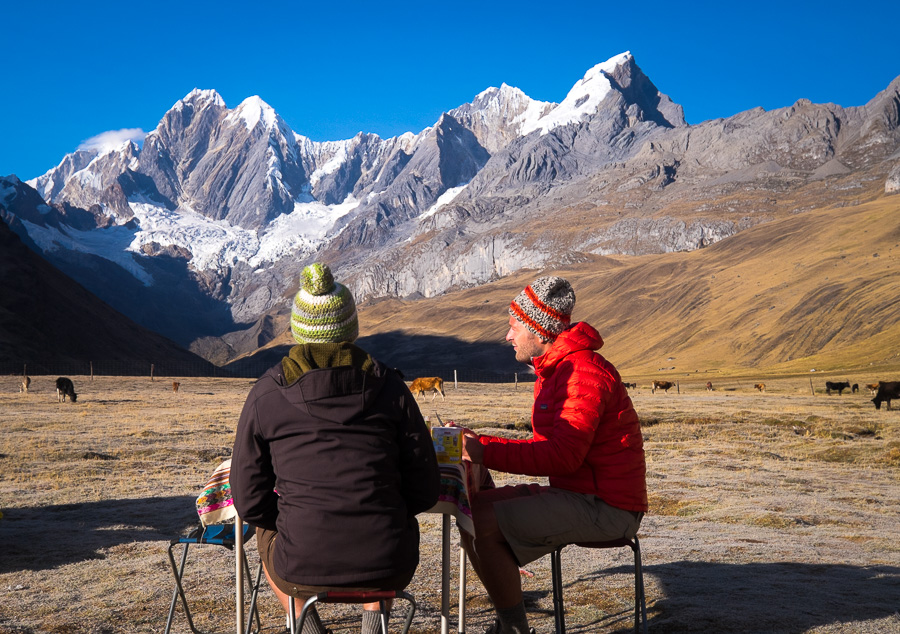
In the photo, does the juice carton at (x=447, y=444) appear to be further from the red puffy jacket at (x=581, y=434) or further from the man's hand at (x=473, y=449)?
the red puffy jacket at (x=581, y=434)

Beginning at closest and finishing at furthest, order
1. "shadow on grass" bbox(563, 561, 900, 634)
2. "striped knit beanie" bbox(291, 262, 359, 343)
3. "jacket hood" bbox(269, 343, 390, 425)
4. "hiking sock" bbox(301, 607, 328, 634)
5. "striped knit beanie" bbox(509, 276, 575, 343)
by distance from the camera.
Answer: "jacket hood" bbox(269, 343, 390, 425), "striped knit beanie" bbox(291, 262, 359, 343), "hiking sock" bbox(301, 607, 328, 634), "striped knit beanie" bbox(509, 276, 575, 343), "shadow on grass" bbox(563, 561, 900, 634)

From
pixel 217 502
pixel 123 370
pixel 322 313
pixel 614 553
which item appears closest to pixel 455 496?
pixel 322 313

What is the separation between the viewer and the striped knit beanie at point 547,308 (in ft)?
16.7

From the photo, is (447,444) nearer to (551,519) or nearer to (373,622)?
(551,519)

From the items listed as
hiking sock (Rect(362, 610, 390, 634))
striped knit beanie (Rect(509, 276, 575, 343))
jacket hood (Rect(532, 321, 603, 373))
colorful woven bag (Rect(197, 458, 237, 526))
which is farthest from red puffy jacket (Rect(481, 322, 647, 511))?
colorful woven bag (Rect(197, 458, 237, 526))

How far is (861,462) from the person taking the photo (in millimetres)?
18109

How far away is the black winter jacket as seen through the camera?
3760 mm

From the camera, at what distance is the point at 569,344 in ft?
16.1

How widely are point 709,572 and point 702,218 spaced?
16541cm

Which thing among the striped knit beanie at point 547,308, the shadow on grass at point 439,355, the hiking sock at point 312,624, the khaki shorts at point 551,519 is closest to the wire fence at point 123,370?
the shadow on grass at point 439,355

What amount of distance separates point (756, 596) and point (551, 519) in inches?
112

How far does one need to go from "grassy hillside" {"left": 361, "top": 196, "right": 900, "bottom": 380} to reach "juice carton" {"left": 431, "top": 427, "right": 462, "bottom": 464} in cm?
6329

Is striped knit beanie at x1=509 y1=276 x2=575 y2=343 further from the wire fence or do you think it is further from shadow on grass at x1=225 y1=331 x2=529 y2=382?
shadow on grass at x1=225 y1=331 x2=529 y2=382

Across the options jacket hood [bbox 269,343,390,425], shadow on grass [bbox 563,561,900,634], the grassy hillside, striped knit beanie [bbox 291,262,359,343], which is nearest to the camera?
jacket hood [bbox 269,343,390,425]
